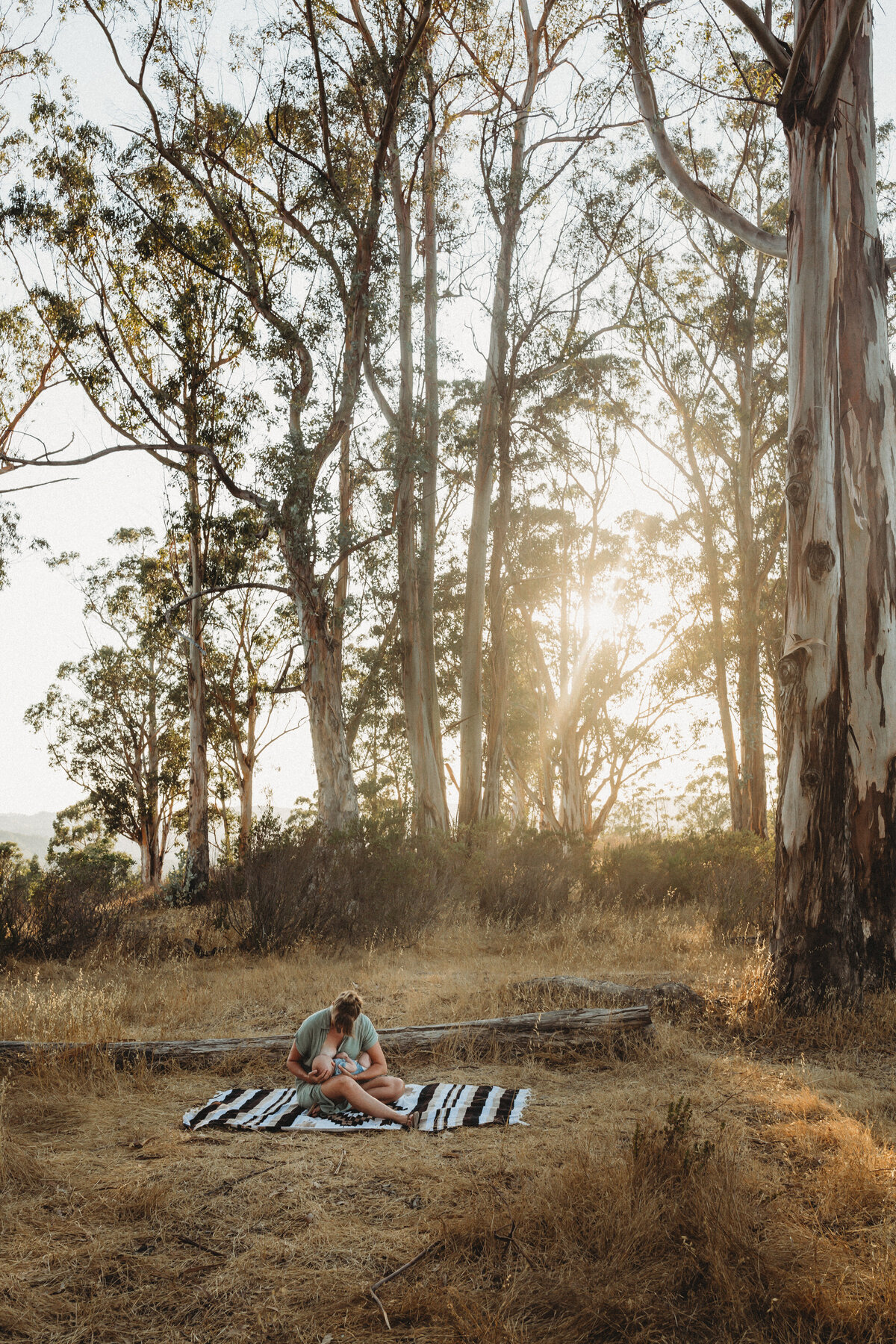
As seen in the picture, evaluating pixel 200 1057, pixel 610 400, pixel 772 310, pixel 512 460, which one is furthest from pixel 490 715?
pixel 200 1057

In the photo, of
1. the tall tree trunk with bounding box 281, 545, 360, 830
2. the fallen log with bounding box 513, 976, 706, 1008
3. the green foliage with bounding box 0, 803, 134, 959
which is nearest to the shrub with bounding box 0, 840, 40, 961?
the green foliage with bounding box 0, 803, 134, 959

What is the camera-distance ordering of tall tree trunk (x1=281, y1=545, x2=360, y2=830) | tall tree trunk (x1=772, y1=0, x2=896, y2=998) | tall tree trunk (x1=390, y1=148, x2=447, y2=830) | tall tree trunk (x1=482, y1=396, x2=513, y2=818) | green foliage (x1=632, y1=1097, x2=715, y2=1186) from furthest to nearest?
tall tree trunk (x1=482, y1=396, x2=513, y2=818) < tall tree trunk (x1=390, y1=148, x2=447, y2=830) < tall tree trunk (x1=281, y1=545, x2=360, y2=830) < tall tree trunk (x1=772, y1=0, x2=896, y2=998) < green foliage (x1=632, y1=1097, x2=715, y2=1186)

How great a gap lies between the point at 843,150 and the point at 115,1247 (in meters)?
7.76

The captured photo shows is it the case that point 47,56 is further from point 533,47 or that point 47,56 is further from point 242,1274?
point 242,1274

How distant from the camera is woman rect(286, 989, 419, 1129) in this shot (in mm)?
4457

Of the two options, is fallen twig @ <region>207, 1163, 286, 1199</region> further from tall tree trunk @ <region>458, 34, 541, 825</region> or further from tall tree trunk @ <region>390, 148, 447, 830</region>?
tall tree trunk @ <region>458, 34, 541, 825</region>

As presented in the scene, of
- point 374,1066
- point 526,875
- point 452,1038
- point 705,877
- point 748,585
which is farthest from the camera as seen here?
point 748,585

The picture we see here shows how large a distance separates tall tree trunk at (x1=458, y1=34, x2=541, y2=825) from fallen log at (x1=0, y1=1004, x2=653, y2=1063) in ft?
34.5

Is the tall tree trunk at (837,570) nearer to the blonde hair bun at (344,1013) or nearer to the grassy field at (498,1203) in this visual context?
the grassy field at (498,1203)

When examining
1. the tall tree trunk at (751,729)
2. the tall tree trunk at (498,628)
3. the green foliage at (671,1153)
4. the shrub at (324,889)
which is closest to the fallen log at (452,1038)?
the green foliage at (671,1153)

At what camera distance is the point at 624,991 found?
600 centimetres

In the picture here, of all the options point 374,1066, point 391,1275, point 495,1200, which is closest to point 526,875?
point 374,1066

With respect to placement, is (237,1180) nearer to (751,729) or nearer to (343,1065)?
(343,1065)

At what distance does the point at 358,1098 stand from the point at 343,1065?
8.1 inches
